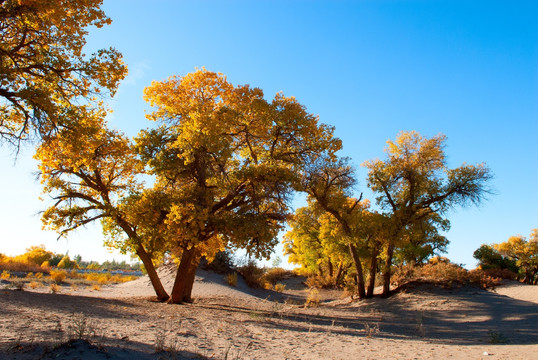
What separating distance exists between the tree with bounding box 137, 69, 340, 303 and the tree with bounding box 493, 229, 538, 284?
1536 inches

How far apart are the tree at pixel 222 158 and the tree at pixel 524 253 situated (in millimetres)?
39003

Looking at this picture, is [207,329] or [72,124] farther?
[72,124]

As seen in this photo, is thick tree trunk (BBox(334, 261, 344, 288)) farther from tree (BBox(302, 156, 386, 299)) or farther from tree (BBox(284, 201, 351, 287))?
tree (BBox(302, 156, 386, 299))

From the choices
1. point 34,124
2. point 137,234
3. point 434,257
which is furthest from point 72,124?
point 434,257

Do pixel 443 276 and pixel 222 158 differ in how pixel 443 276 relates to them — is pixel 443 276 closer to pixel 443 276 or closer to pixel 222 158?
pixel 443 276

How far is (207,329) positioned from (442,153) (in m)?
16.6

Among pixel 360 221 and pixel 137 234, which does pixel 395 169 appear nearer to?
pixel 360 221

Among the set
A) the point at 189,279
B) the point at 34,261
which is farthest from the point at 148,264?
the point at 34,261

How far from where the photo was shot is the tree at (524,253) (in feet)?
134

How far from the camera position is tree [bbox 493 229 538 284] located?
4098 cm

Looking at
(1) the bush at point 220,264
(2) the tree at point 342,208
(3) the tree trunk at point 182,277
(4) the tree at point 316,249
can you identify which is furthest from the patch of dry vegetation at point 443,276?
(3) the tree trunk at point 182,277

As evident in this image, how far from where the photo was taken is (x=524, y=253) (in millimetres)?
42219

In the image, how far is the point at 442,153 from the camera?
1973 centimetres

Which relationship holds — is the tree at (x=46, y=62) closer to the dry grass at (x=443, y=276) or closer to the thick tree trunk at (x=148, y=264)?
the thick tree trunk at (x=148, y=264)
